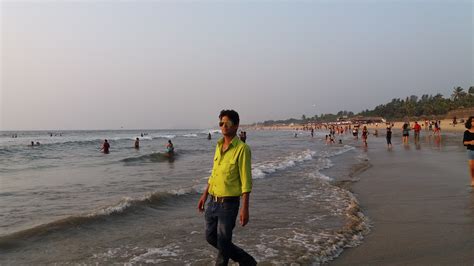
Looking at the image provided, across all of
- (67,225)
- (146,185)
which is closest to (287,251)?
(67,225)

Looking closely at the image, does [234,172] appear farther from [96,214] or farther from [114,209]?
[114,209]

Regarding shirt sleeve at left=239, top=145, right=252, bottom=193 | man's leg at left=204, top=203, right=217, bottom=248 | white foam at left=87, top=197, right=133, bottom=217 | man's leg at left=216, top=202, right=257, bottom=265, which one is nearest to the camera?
shirt sleeve at left=239, top=145, right=252, bottom=193

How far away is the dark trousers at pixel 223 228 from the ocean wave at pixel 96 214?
402cm

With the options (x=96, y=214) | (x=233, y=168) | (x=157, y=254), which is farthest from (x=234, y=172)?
(x=96, y=214)

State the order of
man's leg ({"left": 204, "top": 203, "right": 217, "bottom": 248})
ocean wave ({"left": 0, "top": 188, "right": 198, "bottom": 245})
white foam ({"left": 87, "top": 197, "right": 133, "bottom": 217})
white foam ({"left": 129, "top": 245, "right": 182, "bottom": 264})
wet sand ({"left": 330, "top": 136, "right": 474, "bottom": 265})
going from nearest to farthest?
man's leg ({"left": 204, "top": 203, "right": 217, "bottom": 248}), wet sand ({"left": 330, "top": 136, "right": 474, "bottom": 265}), white foam ({"left": 129, "top": 245, "right": 182, "bottom": 264}), ocean wave ({"left": 0, "top": 188, "right": 198, "bottom": 245}), white foam ({"left": 87, "top": 197, "right": 133, "bottom": 217})

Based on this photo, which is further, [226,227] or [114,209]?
[114,209]

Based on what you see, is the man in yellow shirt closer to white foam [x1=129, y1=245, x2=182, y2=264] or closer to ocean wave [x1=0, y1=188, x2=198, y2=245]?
white foam [x1=129, y1=245, x2=182, y2=264]

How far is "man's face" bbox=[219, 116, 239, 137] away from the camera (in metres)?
4.19

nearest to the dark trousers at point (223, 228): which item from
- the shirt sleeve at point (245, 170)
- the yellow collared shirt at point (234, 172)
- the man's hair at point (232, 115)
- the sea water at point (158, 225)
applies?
the yellow collared shirt at point (234, 172)

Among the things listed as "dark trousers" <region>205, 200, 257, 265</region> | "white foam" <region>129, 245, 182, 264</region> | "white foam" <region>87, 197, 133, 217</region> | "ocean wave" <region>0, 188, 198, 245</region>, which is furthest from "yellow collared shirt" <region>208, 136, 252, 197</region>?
"white foam" <region>87, 197, 133, 217</region>

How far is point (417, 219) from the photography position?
7.10 metres

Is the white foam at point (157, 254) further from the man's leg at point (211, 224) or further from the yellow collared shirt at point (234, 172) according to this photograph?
the yellow collared shirt at point (234, 172)

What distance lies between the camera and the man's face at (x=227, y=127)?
13.7 ft

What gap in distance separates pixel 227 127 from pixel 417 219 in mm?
4750
